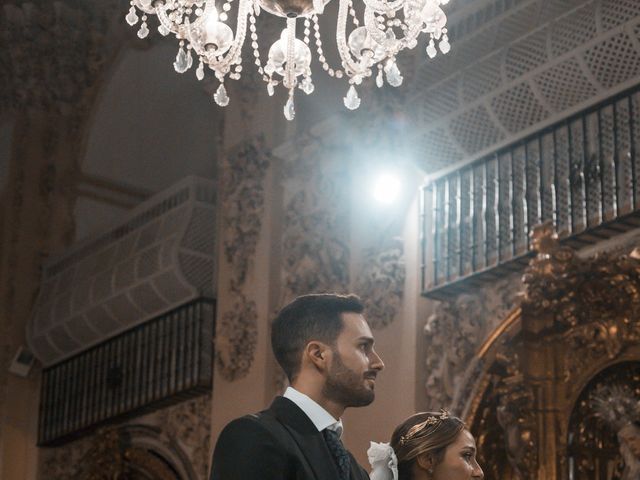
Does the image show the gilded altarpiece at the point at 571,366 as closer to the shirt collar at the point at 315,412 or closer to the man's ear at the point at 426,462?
the man's ear at the point at 426,462

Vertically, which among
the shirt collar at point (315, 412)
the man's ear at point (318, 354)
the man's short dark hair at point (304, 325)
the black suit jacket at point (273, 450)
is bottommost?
the black suit jacket at point (273, 450)

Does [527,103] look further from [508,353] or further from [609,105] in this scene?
[508,353]

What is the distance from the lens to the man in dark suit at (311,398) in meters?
3.17

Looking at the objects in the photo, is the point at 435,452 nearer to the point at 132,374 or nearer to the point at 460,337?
the point at 460,337

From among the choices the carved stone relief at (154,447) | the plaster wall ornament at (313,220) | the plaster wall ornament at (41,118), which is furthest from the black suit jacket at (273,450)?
the plaster wall ornament at (41,118)

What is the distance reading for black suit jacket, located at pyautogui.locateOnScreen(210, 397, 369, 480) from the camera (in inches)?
124

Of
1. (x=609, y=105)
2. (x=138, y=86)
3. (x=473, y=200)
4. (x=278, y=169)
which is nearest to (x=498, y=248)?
(x=473, y=200)

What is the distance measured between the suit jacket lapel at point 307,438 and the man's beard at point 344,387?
89 millimetres

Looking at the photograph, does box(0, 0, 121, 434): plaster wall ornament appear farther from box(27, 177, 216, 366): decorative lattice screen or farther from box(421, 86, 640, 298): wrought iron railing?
box(421, 86, 640, 298): wrought iron railing

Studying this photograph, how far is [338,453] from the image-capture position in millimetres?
3314

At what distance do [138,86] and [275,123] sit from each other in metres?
4.37

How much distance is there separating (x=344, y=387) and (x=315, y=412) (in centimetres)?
9

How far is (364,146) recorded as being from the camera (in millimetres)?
9125

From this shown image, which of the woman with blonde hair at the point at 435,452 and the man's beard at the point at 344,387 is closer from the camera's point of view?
the man's beard at the point at 344,387
